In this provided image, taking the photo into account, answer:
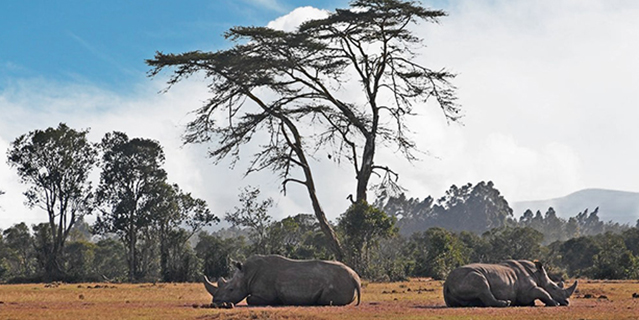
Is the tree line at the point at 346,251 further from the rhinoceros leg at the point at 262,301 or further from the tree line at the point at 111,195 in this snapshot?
the rhinoceros leg at the point at 262,301

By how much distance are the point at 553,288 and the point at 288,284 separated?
6235 mm

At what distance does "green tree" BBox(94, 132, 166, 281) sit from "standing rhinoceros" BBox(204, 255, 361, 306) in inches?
1463

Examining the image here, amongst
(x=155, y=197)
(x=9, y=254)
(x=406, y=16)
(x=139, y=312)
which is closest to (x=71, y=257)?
(x=9, y=254)

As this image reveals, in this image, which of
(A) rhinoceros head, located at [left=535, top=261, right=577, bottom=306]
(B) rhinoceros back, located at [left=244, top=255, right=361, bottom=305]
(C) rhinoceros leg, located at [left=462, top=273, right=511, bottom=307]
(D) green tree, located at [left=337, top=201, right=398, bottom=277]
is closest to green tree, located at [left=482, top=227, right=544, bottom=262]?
(D) green tree, located at [left=337, top=201, right=398, bottom=277]

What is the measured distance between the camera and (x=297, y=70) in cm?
4116

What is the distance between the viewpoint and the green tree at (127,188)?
181 feet

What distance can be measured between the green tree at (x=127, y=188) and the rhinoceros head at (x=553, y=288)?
131 feet

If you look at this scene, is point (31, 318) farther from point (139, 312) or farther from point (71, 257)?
point (71, 257)

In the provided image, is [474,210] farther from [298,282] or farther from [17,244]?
[298,282]

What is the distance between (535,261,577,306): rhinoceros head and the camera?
18.4m

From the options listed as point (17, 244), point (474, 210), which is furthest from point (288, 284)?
point (474, 210)

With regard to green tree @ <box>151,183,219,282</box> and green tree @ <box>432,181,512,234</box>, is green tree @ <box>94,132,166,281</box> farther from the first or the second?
green tree @ <box>432,181,512,234</box>

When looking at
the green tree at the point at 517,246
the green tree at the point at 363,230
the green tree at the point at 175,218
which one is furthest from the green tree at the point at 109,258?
the green tree at the point at 363,230

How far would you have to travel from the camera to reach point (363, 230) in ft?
130
